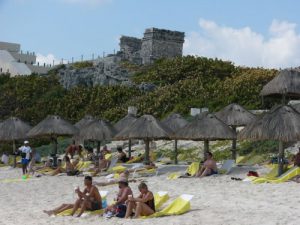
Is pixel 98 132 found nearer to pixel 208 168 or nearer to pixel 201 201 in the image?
pixel 208 168

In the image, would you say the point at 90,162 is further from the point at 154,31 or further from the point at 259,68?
the point at 154,31

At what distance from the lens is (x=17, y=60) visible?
210 feet

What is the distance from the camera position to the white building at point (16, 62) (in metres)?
59.2

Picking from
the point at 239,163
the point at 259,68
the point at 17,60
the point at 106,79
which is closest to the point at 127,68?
the point at 106,79

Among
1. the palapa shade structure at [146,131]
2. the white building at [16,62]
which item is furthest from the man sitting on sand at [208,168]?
the white building at [16,62]

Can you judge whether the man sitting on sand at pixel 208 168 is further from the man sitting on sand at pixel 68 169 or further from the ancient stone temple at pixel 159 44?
the ancient stone temple at pixel 159 44

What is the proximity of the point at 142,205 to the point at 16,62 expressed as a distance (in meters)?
52.7

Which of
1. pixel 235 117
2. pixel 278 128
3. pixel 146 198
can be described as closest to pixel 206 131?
pixel 278 128

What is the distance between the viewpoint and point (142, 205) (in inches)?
396

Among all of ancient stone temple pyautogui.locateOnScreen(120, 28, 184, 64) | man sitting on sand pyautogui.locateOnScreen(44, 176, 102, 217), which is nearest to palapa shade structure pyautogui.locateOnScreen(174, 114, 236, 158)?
man sitting on sand pyautogui.locateOnScreen(44, 176, 102, 217)

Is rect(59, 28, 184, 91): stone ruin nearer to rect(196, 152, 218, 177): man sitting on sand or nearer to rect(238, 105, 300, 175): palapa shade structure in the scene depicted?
rect(196, 152, 218, 177): man sitting on sand

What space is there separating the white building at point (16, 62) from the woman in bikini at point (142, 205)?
4954 centimetres

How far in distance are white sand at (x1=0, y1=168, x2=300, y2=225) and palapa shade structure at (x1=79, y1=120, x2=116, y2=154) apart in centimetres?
361

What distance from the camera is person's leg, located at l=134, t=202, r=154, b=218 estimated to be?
10031 mm
